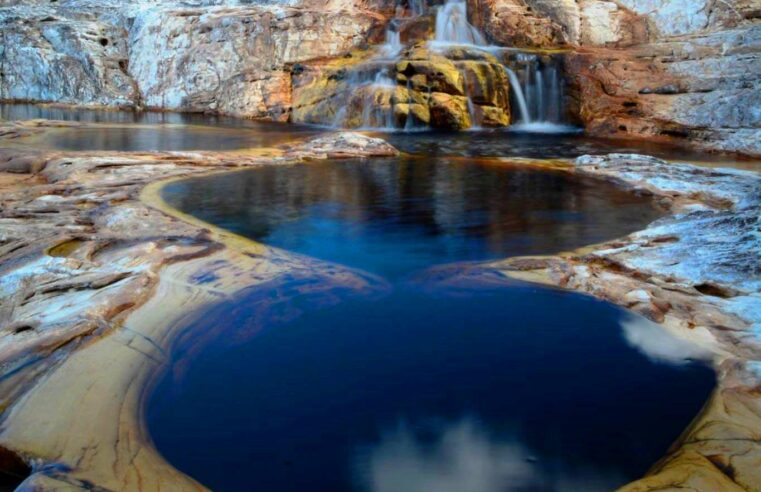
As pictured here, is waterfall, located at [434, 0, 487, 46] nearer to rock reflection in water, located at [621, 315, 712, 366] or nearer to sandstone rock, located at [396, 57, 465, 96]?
sandstone rock, located at [396, 57, 465, 96]

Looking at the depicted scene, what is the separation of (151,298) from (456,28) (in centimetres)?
1704

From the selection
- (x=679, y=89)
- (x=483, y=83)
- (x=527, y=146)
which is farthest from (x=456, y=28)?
(x=527, y=146)

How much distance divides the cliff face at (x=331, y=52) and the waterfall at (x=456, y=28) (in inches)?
11.6

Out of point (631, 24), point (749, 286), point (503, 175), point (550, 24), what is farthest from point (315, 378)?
point (631, 24)

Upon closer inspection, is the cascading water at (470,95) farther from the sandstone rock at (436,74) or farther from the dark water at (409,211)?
the dark water at (409,211)

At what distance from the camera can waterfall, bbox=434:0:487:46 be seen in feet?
62.2

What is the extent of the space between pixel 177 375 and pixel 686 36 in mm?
18515

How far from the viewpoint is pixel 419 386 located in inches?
125

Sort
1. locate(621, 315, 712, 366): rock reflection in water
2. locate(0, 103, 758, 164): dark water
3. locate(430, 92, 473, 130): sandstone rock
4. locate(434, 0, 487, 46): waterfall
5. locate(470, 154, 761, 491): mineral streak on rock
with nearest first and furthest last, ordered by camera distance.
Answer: locate(470, 154, 761, 491): mineral streak on rock
locate(621, 315, 712, 366): rock reflection in water
locate(0, 103, 758, 164): dark water
locate(430, 92, 473, 130): sandstone rock
locate(434, 0, 487, 46): waterfall

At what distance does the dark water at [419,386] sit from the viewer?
8.48ft

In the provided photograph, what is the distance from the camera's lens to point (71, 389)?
2.99m

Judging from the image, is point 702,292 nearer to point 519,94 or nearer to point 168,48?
point 519,94

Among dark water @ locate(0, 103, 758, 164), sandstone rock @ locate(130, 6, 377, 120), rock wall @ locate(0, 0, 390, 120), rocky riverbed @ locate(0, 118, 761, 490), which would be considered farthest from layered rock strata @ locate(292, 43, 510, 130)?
rocky riverbed @ locate(0, 118, 761, 490)

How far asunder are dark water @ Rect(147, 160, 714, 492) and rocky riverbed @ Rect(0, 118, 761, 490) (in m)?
0.14
